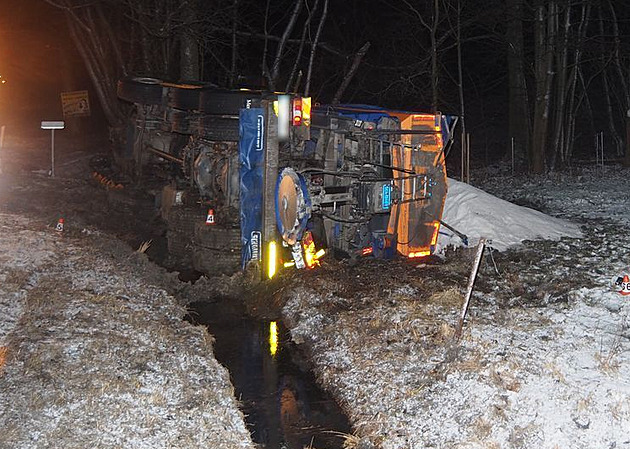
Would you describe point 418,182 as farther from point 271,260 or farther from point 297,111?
point 271,260

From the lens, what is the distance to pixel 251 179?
37.8ft

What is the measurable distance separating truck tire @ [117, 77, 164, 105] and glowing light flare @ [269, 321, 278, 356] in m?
7.58

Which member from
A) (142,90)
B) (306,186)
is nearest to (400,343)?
(306,186)

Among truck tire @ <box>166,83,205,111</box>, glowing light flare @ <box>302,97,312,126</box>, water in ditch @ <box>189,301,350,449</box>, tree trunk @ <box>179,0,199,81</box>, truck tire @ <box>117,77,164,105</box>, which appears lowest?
water in ditch @ <box>189,301,350,449</box>

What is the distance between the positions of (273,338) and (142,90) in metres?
8.83

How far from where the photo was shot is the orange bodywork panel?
1170 centimetres

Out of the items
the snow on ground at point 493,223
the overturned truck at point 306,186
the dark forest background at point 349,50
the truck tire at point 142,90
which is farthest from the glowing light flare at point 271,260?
the dark forest background at point 349,50

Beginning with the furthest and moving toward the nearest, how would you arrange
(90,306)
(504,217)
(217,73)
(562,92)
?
(217,73), (562,92), (504,217), (90,306)

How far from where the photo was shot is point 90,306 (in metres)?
9.27

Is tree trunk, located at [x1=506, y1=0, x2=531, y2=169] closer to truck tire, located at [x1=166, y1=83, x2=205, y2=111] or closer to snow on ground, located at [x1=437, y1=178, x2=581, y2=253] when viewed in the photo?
snow on ground, located at [x1=437, y1=178, x2=581, y2=253]

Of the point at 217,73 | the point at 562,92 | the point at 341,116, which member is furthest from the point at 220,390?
the point at 217,73

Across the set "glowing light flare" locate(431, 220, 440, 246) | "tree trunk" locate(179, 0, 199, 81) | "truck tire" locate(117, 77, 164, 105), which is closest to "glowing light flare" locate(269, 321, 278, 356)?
"glowing light flare" locate(431, 220, 440, 246)

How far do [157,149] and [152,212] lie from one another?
156 centimetres

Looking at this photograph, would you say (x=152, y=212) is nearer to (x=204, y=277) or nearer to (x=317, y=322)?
(x=204, y=277)
